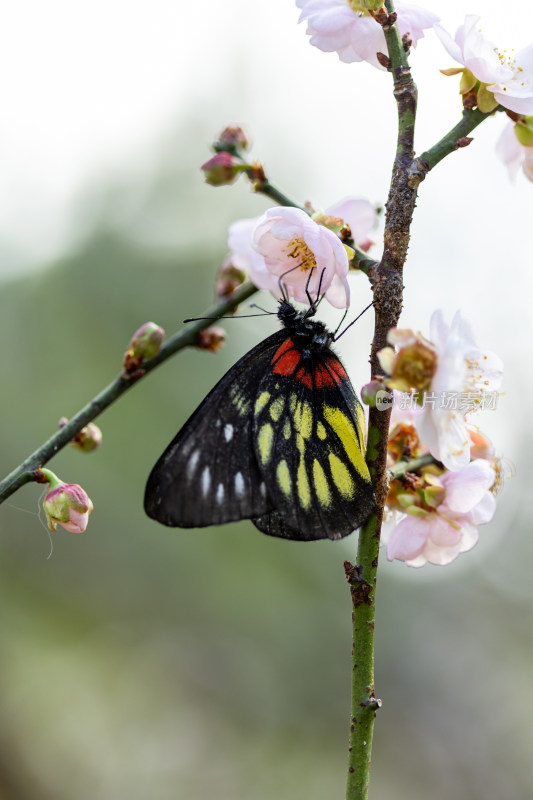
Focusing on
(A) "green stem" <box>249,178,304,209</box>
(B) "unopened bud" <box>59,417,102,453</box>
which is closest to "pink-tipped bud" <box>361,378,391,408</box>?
(A) "green stem" <box>249,178,304,209</box>

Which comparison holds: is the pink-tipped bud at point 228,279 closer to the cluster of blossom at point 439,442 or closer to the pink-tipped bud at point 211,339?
the pink-tipped bud at point 211,339

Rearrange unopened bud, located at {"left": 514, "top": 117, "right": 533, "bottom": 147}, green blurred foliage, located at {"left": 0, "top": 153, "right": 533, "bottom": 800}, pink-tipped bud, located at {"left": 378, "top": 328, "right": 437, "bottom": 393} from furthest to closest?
green blurred foliage, located at {"left": 0, "top": 153, "right": 533, "bottom": 800} → unopened bud, located at {"left": 514, "top": 117, "right": 533, "bottom": 147} → pink-tipped bud, located at {"left": 378, "top": 328, "right": 437, "bottom": 393}

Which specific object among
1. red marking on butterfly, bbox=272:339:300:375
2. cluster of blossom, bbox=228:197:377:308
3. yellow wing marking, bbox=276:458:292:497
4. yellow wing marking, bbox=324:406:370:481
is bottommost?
yellow wing marking, bbox=276:458:292:497

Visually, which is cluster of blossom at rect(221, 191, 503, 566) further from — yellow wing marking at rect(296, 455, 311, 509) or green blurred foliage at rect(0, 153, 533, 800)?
green blurred foliage at rect(0, 153, 533, 800)

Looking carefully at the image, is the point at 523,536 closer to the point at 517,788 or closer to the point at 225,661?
the point at 517,788

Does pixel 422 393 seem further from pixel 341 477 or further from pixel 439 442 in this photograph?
pixel 341 477

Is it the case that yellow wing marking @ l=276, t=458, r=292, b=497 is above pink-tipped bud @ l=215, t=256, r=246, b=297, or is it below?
below

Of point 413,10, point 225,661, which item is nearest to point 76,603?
point 225,661

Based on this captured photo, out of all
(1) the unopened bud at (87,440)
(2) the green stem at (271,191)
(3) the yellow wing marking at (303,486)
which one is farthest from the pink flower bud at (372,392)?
(1) the unopened bud at (87,440)
